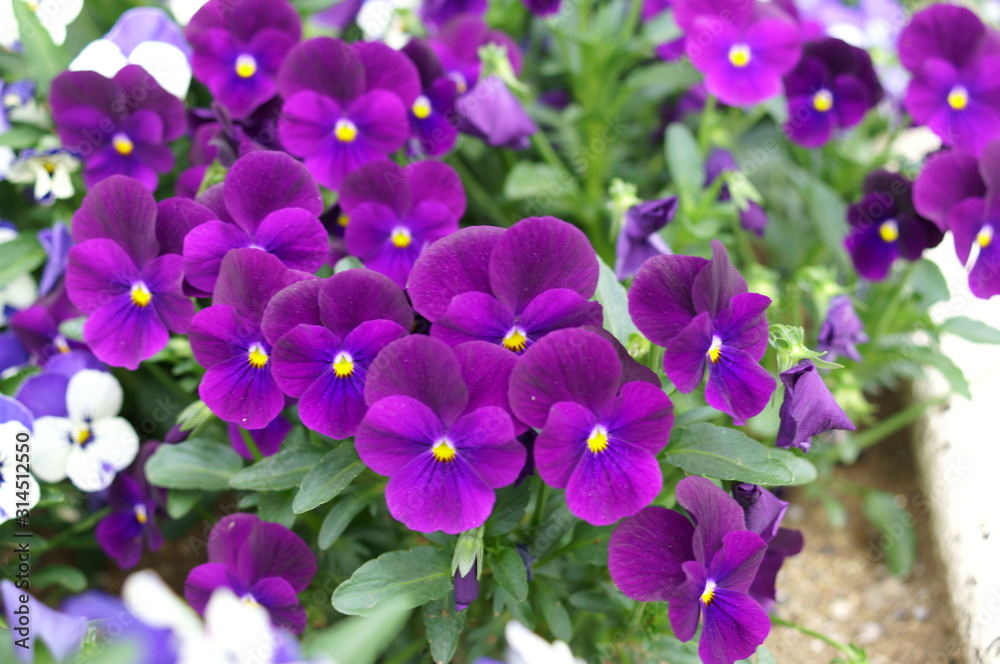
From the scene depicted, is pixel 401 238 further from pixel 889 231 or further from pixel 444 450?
pixel 889 231

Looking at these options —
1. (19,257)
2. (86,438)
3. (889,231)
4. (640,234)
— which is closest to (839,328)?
(889,231)

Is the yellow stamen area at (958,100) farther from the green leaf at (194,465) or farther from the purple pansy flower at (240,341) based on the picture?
the green leaf at (194,465)

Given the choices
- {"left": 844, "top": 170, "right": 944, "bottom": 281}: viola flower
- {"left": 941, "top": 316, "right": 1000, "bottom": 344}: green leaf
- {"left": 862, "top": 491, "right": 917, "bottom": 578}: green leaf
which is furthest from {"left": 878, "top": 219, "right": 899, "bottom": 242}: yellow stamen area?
{"left": 862, "top": 491, "right": 917, "bottom": 578}: green leaf

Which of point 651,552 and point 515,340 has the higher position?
point 515,340

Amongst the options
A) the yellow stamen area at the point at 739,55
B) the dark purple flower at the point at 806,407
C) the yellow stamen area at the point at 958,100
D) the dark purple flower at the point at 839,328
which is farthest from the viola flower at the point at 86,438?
the yellow stamen area at the point at 958,100

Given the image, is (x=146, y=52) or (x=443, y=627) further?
(x=146, y=52)

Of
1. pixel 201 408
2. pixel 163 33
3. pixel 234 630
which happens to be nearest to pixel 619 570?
pixel 234 630
